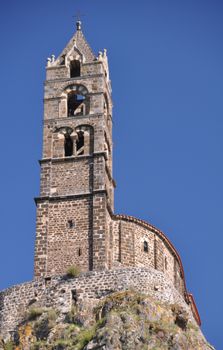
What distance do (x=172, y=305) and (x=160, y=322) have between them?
260cm

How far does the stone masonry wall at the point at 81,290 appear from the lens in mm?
64188

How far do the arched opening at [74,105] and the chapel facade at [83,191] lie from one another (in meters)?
0.05

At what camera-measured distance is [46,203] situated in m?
70.2

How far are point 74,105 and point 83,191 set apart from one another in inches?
343

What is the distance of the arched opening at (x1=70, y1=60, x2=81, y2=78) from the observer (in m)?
77.1

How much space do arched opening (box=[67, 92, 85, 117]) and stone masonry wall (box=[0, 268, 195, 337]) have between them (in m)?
14.5

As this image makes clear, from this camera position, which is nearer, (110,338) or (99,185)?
(110,338)

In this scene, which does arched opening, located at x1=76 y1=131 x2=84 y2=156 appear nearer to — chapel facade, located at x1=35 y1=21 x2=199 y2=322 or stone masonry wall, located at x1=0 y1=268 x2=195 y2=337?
chapel facade, located at x1=35 y1=21 x2=199 y2=322

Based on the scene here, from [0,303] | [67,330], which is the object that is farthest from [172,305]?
[0,303]

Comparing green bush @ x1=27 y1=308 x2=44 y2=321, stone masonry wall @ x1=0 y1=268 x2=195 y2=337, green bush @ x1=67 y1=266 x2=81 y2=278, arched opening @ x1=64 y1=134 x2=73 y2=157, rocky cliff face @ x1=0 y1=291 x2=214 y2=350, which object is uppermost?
arched opening @ x1=64 y1=134 x2=73 y2=157

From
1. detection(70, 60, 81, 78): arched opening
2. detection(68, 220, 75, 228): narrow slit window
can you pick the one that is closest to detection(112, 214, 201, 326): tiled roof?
detection(68, 220, 75, 228): narrow slit window

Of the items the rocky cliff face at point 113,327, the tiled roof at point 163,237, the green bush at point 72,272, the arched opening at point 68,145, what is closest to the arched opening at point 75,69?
the arched opening at point 68,145

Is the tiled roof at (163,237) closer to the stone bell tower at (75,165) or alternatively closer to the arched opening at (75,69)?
the stone bell tower at (75,165)

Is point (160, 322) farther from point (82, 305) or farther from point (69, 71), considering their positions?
point (69, 71)
